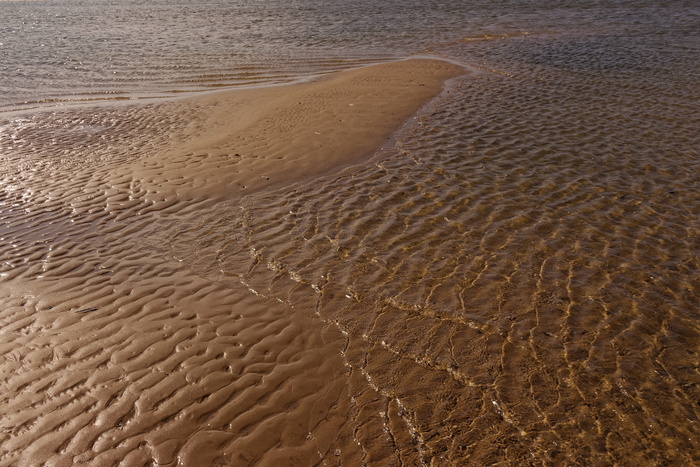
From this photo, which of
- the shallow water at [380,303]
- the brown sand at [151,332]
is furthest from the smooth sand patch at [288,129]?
the shallow water at [380,303]

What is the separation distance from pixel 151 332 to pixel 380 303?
97.0 inches

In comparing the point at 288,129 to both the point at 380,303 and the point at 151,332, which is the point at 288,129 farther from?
the point at 151,332

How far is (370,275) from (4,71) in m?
17.5

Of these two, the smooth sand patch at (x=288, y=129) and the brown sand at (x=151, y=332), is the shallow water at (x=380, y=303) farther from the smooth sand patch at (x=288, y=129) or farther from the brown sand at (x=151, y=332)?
the smooth sand patch at (x=288, y=129)

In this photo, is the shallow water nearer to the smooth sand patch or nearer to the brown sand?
the brown sand

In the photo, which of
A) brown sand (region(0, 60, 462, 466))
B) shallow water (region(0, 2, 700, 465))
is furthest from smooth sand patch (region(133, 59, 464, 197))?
shallow water (region(0, 2, 700, 465))

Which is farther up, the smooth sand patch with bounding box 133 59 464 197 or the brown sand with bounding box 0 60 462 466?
the brown sand with bounding box 0 60 462 466

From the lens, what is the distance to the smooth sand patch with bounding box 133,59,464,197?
8.84 meters

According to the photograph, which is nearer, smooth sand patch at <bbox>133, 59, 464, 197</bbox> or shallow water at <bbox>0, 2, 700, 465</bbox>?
shallow water at <bbox>0, 2, 700, 465</bbox>

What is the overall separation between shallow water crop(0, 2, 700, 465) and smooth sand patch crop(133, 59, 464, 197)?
636 millimetres

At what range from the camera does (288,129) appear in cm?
1089

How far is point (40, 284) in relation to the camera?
6.07 m

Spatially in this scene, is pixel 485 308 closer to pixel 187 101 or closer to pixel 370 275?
pixel 370 275

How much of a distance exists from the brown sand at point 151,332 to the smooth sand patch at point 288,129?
0.07 m
